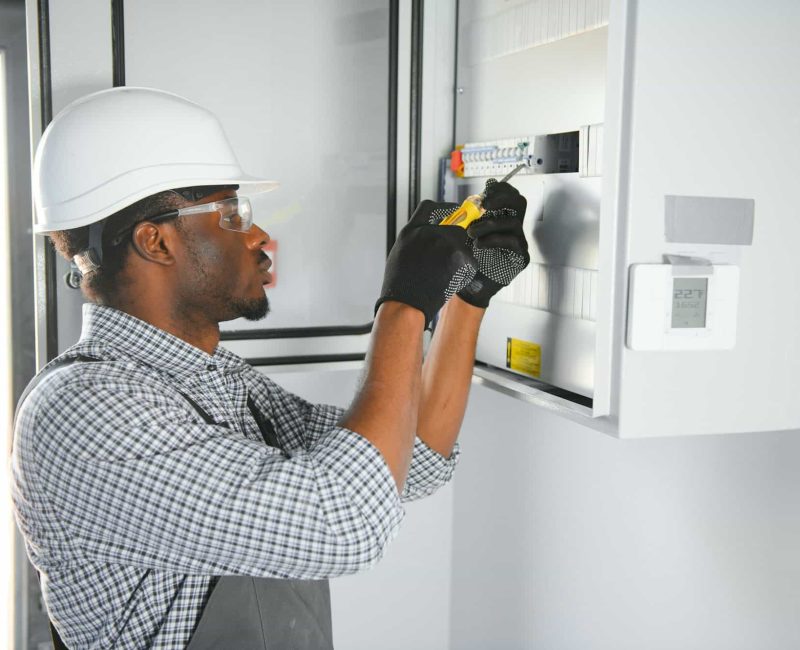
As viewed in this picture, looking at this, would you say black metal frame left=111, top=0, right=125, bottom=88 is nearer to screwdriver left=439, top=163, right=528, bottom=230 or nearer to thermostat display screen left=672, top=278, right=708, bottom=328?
screwdriver left=439, top=163, right=528, bottom=230

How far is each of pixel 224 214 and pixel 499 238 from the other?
1.41ft

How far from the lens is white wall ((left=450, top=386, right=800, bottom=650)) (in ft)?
4.71

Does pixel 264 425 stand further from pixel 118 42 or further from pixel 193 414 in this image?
pixel 118 42

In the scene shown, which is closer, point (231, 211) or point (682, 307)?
point (682, 307)

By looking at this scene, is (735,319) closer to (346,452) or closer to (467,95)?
(346,452)

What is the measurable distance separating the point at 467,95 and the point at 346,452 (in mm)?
886

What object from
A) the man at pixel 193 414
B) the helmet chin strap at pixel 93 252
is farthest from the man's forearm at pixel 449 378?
the helmet chin strap at pixel 93 252

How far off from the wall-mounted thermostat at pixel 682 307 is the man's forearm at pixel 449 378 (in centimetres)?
42

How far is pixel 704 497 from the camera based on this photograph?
1.52m

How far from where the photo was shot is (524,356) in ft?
4.79

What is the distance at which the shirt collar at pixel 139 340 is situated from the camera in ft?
4.01

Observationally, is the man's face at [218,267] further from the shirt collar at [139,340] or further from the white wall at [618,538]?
the white wall at [618,538]

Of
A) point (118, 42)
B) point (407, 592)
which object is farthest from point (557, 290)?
point (407, 592)

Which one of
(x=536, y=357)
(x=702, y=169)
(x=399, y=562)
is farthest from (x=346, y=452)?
(x=399, y=562)
